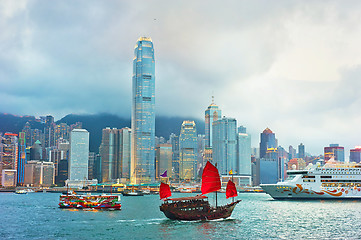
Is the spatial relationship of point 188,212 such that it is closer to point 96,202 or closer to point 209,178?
point 209,178

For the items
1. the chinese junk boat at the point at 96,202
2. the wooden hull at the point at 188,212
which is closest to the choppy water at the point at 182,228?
the wooden hull at the point at 188,212

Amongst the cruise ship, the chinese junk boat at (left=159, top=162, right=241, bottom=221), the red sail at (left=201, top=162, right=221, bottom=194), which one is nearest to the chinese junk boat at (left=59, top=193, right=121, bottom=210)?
the chinese junk boat at (left=159, top=162, right=241, bottom=221)

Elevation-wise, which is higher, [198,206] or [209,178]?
[209,178]

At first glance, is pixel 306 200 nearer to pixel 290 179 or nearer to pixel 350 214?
pixel 290 179

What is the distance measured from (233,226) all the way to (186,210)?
9.69m

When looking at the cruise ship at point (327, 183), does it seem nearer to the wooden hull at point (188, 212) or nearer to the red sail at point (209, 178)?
the wooden hull at point (188, 212)

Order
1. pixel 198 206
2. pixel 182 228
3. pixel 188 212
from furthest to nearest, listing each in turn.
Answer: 1. pixel 198 206
2. pixel 188 212
3. pixel 182 228

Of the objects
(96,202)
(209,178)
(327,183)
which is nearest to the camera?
(209,178)

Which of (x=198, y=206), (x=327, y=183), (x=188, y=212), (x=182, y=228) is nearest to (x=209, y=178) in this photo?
(x=198, y=206)

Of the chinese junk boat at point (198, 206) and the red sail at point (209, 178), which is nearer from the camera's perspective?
the chinese junk boat at point (198, 206)

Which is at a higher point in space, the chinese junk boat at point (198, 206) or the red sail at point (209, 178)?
the red sail at point (209, 178)

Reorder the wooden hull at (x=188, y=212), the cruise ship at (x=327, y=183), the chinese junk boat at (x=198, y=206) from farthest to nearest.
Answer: the cruise ship at (x=327, y=183)
the chinese junk boat at (x=198, y=206)
the wooden hull at (x=188, y=212)

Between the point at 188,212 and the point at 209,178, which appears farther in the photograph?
the point at 209,178

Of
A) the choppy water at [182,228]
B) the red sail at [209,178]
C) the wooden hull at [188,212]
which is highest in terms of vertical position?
the red sail at [209,178]
